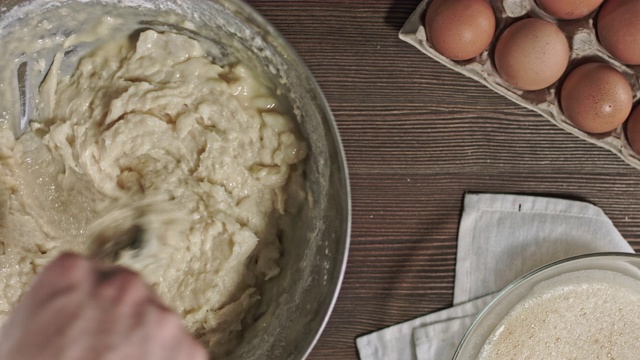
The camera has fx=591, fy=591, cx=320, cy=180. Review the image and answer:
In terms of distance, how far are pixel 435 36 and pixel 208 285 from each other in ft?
2.04

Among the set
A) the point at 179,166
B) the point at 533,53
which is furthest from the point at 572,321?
the point at 179,166

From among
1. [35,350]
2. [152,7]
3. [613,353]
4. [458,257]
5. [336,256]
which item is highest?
[152,7]

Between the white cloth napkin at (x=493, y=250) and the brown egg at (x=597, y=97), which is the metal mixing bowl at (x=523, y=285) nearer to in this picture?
the white cloth napkin at (x=493, y=250)

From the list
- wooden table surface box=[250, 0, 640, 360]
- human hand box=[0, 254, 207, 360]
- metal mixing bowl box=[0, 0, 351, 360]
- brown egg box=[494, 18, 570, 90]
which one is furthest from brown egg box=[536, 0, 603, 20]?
human hand box=[0, 254, 207, 360]

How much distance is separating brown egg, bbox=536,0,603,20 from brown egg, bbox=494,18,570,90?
0.02m

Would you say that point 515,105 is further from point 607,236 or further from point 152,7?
point 152,7

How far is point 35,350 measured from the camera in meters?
0.67

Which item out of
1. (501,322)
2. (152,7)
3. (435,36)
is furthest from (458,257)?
(152,7)

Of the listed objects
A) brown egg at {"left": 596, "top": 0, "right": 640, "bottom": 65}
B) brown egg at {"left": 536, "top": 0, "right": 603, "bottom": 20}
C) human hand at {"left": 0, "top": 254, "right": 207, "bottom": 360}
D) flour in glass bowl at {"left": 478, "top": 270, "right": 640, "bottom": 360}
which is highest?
brown egg at {"left": 536, "top": 0, "right": 603, "bottom": 20}

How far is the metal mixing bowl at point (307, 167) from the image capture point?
0.93 meters

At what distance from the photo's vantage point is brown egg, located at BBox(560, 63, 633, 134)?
42.6 inches

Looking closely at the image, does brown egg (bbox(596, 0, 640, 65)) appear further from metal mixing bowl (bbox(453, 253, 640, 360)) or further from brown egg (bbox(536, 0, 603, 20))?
metal mixing bowl (bbox(453, 253, 640, 360))

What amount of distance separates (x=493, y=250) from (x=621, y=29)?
48cm

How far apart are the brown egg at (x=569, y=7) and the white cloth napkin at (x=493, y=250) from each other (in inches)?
14.2
